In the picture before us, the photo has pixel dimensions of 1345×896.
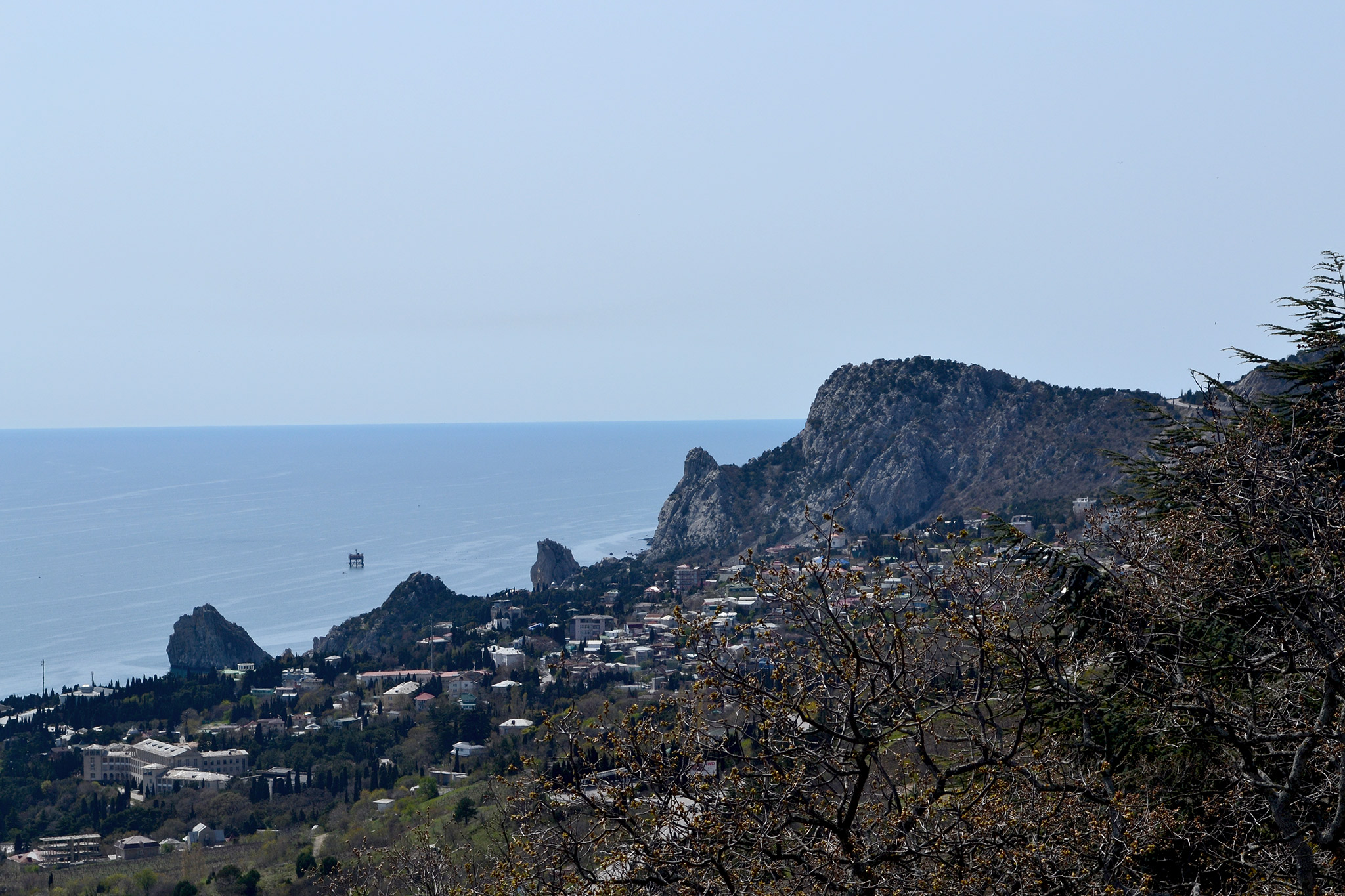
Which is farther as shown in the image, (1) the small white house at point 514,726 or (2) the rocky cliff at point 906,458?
(2) the rocky cliff at point 906,458

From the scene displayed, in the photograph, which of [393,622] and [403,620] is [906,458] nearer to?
[403,620]

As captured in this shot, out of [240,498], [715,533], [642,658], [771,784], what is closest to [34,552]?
[240,498]

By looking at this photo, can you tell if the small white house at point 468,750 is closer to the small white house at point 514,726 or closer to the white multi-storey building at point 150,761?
the small white house at point 514,726

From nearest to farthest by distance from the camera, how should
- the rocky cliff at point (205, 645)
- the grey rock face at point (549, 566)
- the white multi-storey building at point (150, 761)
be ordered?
the white multi-storey building at point (150, 761) → the rocky cliff at point (205, 645) → the grey rock face at point (549, 566)

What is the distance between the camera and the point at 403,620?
7825cm

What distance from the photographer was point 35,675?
70.1m

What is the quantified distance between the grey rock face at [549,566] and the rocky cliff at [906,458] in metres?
11.2

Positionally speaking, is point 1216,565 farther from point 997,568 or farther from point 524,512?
point 524,512

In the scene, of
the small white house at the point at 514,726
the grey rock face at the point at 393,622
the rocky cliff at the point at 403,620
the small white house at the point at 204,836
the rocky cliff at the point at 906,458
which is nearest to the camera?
the small white house at the point at 204,836

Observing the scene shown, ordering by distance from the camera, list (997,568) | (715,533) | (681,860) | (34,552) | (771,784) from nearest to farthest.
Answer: (681,860) → (771,784) → (997,568) → (715,533) → (34,552)

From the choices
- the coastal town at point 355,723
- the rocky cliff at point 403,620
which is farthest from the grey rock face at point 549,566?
the rocky cliff at point 403,620

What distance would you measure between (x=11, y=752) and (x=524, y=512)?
329ft

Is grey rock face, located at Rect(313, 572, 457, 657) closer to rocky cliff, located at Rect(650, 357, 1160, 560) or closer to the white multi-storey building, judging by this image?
the white multi-storey building

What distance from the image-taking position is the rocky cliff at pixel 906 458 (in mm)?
93312
